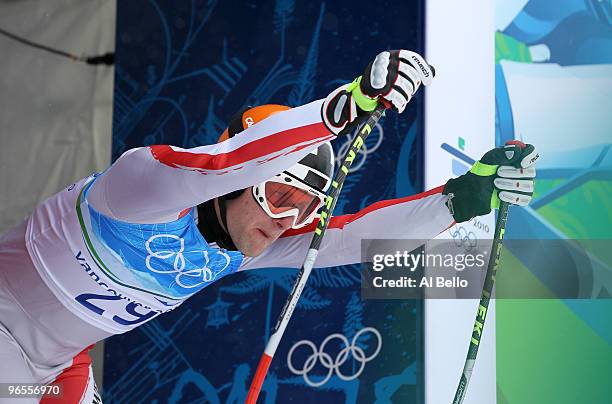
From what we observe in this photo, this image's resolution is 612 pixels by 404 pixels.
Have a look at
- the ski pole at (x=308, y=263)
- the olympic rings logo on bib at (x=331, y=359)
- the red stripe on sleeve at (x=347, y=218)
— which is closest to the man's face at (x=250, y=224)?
the ski pole at (x=308, y=263)

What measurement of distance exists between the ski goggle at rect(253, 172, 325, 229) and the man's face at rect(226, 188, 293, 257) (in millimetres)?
25

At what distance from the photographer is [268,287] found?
3.86 metres

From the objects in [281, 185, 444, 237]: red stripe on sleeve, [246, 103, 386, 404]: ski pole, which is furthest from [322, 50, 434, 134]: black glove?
[281, 185, 444, 237]: red stripe on sleeve

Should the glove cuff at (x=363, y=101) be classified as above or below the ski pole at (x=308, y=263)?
above

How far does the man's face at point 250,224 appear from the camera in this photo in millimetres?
2473

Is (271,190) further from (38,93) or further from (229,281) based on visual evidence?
(38,93)

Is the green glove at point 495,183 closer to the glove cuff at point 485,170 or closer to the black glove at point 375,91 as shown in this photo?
the glove cuff at point 485,170

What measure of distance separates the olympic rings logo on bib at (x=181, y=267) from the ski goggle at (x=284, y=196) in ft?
0.78

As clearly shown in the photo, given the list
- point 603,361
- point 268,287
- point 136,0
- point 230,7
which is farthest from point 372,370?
point 136,0

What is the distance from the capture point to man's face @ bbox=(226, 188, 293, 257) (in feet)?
8.11

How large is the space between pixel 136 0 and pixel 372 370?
7.01ft

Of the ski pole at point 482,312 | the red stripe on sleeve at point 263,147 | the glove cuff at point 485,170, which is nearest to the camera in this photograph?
the red stripe on sleeve at point 263,147

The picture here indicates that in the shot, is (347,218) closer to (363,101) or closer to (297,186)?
(297,186)

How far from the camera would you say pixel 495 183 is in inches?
97.3
